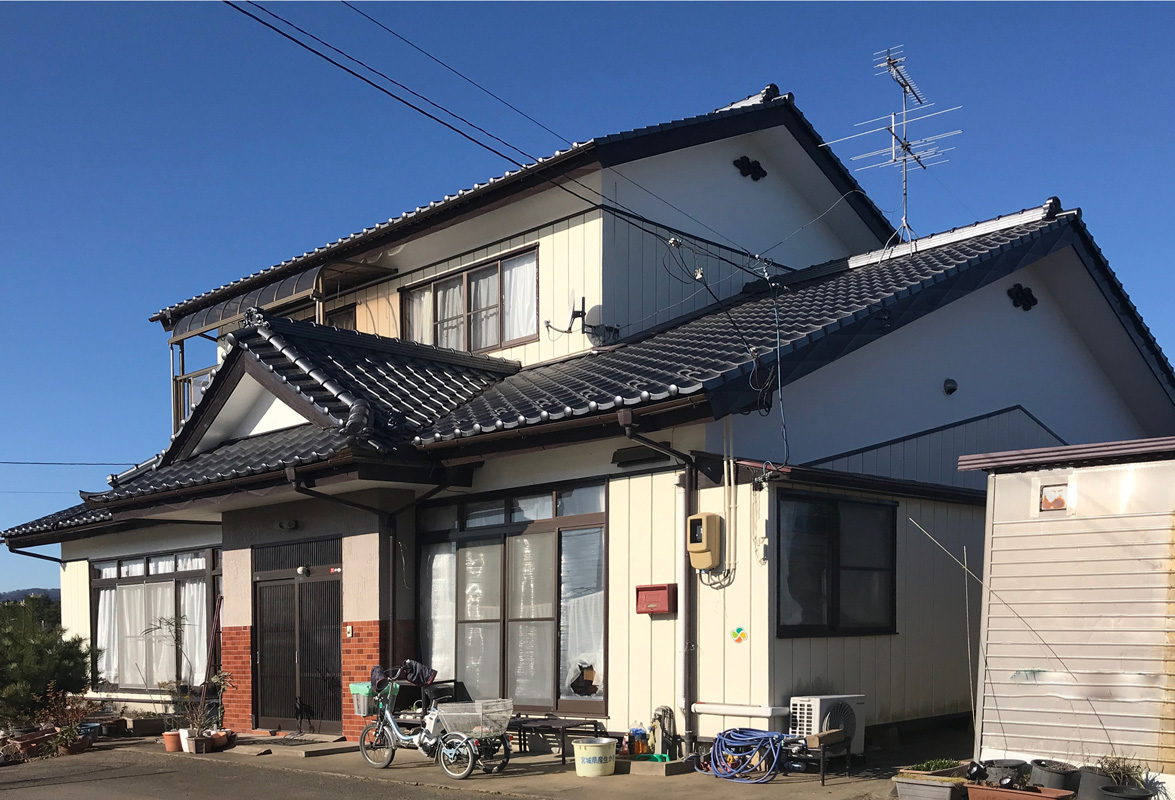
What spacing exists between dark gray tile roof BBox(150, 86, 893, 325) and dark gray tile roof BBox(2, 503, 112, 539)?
3.96m

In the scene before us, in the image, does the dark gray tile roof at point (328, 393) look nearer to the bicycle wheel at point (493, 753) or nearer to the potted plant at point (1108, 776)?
the bicycle wheel at point (493, 753)

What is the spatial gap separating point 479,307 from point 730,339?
4.78m

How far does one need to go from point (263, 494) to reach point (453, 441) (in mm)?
2860

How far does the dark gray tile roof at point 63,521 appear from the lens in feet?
59.6

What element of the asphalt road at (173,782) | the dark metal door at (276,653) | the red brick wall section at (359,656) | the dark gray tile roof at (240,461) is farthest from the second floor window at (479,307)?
the asphalt road at (173,782)

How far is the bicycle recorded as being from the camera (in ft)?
33.6

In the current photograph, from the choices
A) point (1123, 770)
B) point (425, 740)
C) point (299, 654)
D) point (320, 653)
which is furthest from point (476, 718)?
point (1123, 770)

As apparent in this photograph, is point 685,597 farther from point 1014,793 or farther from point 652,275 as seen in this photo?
point 652,275

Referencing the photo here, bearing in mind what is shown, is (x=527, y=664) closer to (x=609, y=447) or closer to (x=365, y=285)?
(x=609, y=447)

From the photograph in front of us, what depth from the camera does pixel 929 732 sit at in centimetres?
1217

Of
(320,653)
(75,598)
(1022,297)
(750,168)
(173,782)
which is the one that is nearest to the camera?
(173,782)

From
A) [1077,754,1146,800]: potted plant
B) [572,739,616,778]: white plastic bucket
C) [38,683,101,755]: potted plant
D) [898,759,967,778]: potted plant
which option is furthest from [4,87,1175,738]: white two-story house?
[1077,754,1146,800]: potted plant

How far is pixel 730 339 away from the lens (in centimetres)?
1214

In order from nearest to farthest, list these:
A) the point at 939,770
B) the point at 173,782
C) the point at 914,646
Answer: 1. the point at 939,770
2. the point at 173,782
3. the point at 914,646
